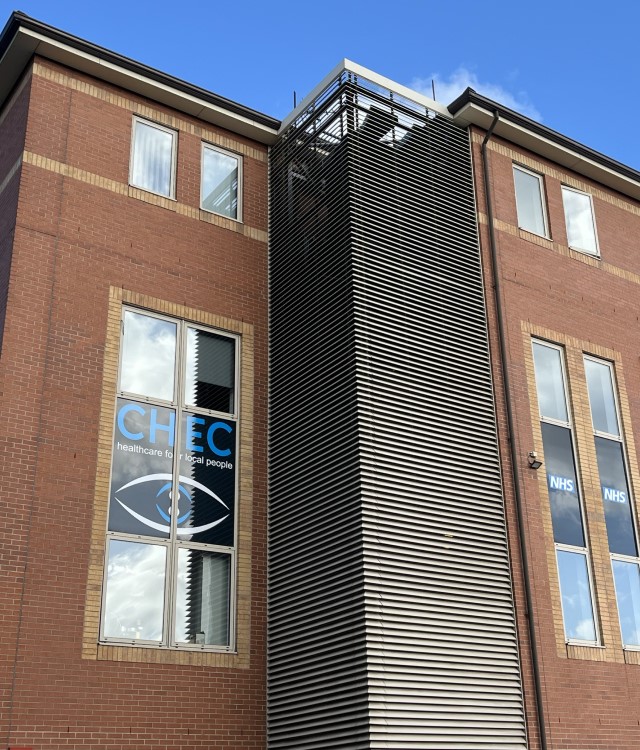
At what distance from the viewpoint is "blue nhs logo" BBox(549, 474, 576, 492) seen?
44.5 feet

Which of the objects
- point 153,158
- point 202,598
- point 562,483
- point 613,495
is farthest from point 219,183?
point 613,495

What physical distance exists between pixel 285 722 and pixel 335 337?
4.81 metres

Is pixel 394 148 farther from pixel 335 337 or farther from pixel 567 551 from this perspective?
pixel 567 551

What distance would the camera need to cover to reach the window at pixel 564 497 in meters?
13.0

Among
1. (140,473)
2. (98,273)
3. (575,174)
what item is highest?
(575,174)

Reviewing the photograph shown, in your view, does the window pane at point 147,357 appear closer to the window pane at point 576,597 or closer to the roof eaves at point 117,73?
the roof eaves at point 117,73

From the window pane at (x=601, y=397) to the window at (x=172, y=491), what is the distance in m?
5.58

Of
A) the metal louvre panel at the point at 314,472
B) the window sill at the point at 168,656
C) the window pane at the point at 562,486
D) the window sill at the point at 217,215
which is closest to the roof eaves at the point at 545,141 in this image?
the metal louvre panel at the point at 314,472

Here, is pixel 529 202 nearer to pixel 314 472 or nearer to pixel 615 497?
pixel 615 497

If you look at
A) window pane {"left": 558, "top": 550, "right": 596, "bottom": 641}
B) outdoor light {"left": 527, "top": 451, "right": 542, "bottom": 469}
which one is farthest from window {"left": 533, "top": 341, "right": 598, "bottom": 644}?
outdoor light {"left": 527, "top": 451, "right": 542, "bottom": 469}

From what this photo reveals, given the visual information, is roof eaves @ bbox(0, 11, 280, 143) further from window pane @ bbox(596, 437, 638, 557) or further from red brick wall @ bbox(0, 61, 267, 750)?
window pane @ bbox(596, 437, 638, 557)

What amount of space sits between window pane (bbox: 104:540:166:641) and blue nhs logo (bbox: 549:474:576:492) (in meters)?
5.52

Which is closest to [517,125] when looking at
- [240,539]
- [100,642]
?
[240,539]

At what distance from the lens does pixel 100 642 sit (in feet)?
36.1
